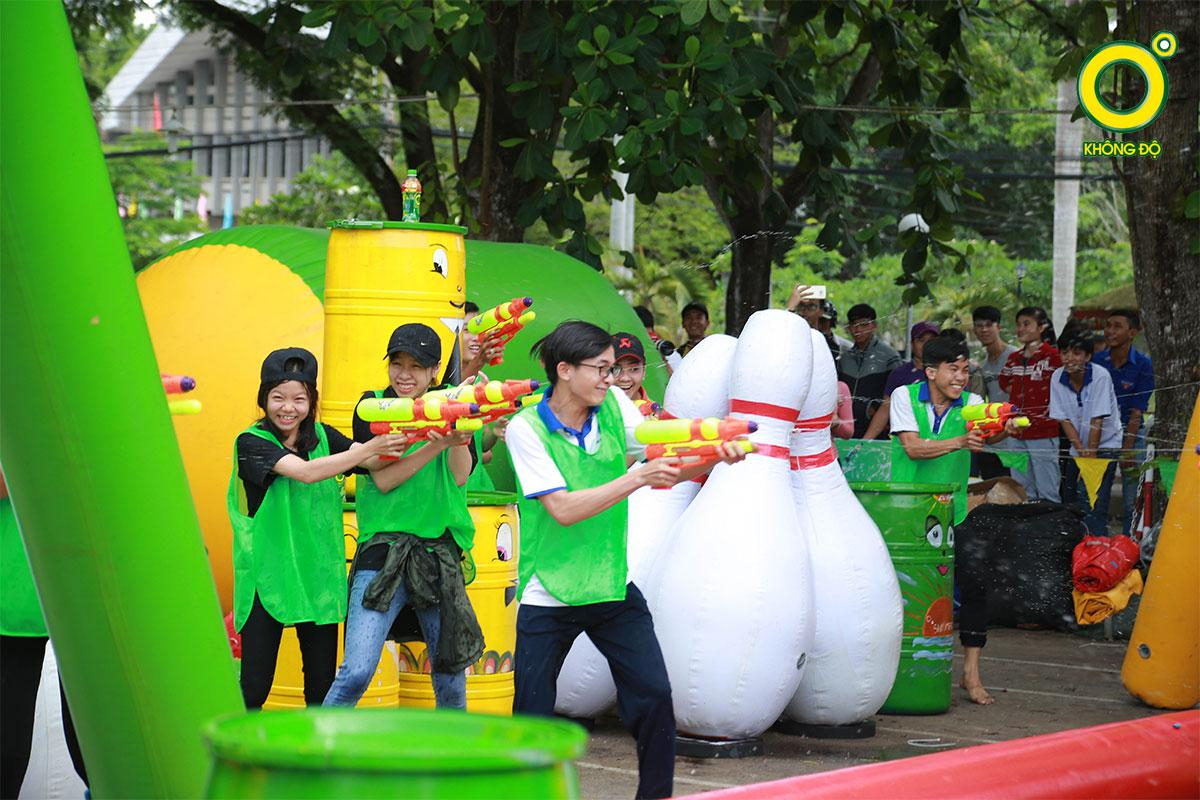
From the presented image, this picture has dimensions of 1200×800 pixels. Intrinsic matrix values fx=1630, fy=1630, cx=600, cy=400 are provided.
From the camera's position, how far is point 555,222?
10.2 metres

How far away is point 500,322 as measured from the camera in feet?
21.0

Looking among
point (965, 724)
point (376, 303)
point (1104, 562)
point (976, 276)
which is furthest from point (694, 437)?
point (976, 276)

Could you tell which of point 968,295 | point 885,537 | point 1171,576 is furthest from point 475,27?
point 968,295

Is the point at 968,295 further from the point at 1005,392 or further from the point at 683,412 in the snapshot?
the point at 683,412

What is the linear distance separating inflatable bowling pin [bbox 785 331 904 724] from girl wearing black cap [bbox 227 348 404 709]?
2037mm

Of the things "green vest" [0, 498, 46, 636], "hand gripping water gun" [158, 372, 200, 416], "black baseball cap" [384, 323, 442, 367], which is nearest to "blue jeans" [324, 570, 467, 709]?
"black baseball cap" [384, 323, 442, 367]

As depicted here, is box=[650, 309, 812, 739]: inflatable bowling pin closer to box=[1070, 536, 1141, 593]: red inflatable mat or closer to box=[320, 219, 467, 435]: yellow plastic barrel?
box=[320, 219, 467, 435]: yellow plastic barrel

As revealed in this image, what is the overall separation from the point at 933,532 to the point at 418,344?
2.89 m

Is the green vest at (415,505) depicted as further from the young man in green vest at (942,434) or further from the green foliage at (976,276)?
the green foliage at (976,276)

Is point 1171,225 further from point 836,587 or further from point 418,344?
point 418,344

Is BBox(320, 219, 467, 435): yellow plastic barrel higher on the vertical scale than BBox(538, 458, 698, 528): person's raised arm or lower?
higher

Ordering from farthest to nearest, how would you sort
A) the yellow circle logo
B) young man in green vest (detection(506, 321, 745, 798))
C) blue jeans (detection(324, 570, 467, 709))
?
the yellow circle logo
blue jeans (detection(324, 570, 467, 709))
young man in green vest (detection(506, 321, 745, 798))

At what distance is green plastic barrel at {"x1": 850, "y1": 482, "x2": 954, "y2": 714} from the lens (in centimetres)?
706

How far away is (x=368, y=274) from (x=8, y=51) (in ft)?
11.5
